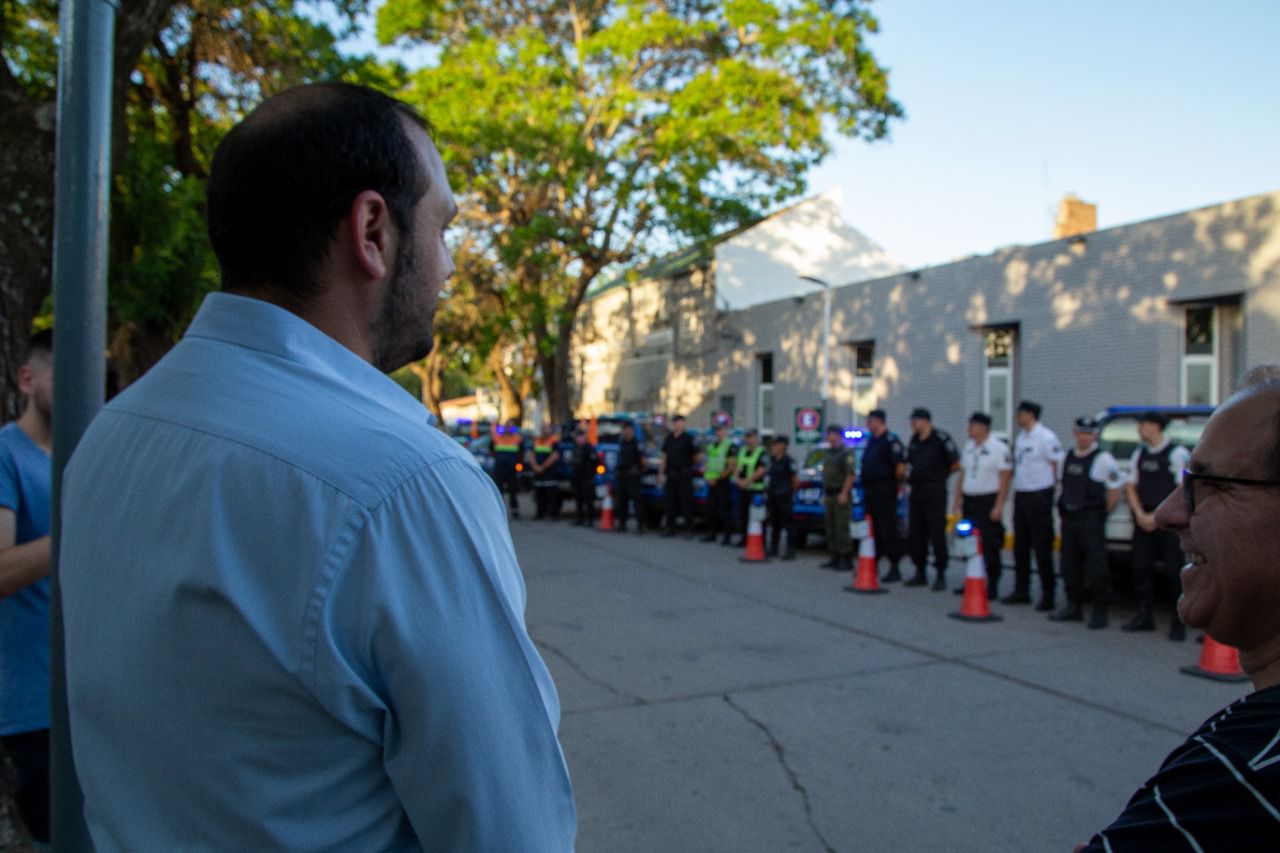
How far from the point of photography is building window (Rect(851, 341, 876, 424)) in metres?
22.1

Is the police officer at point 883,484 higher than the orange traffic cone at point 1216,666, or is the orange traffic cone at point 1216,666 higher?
the police officer at point 883,484

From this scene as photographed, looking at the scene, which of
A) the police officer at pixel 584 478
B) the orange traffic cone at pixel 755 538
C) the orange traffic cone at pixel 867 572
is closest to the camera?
the orange traffic cone at pixel 867 572

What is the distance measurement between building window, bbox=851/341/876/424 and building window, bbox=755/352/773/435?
3845 mm

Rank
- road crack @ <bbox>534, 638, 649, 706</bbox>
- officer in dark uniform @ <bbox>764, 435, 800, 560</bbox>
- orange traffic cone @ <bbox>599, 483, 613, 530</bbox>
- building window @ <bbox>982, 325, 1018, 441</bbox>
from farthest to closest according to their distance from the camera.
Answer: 1. building window @ <bbox>982, 325, 1018, 441</bbox>
2. orange traffic cone @ <bbox>599, 483, 613, 530</bbox>
3. officer in dark uniform @ <bbox>764, 435, 800, 560</bbox>
4. road crack @ <bbox>534, 638, 649, 706</bbox>

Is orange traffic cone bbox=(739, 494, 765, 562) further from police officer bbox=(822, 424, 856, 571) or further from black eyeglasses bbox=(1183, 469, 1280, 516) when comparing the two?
black eyeglasses bbox=(1183, 469, 1280, 516)

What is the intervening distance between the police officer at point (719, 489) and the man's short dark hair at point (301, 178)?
1348 cm

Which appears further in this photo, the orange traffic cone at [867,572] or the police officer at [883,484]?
the police officer at [883,484]

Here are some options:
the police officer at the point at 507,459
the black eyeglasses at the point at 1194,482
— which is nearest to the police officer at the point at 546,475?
the police officer at the point at 507,459

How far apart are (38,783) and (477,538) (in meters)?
2.52

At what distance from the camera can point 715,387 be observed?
28.9m

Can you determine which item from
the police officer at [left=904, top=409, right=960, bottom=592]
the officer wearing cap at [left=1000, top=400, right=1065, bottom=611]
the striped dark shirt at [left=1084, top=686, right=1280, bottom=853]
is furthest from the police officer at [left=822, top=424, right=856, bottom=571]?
the striped dark shirt at [left=1084, top=686, right=1280, bottom=853]

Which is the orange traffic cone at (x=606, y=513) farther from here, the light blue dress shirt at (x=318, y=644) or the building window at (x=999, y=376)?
the light blue dress shirt at (x=318, y=644)

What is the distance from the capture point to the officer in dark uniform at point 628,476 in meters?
16.5

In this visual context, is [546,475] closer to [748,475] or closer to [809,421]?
[809,421]
